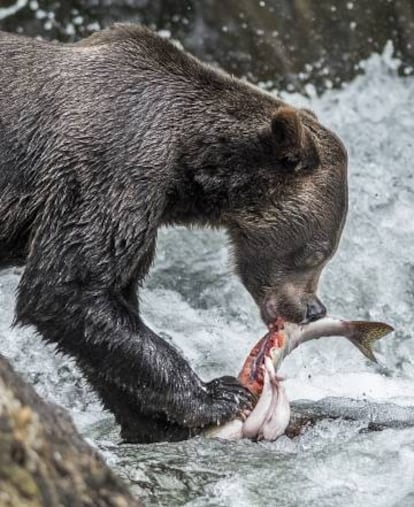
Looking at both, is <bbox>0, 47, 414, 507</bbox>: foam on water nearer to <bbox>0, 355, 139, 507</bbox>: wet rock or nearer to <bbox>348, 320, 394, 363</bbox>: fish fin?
<bbox>348, 320, 394, 363</bbox>: fish fin

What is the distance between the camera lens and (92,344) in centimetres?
612

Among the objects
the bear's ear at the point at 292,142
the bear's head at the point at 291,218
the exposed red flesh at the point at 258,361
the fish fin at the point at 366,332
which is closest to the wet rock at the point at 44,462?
the exposed red flesh at the point at 258,361

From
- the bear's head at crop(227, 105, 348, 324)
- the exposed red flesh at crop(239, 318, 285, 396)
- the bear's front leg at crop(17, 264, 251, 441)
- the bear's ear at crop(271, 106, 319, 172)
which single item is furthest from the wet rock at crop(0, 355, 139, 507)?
the bear's head at crop(227, 105, 348, 324)

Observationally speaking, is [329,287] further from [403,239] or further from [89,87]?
[89,87]

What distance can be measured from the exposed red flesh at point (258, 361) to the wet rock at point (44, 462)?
265cm

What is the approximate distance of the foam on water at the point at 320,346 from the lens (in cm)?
550

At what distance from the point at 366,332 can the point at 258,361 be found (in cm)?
65

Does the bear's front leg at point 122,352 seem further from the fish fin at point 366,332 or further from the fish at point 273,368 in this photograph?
the fish fin at point 366,332

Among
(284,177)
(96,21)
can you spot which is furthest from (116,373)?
(96,21)

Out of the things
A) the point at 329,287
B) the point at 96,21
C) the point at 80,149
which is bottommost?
the point at 329,287

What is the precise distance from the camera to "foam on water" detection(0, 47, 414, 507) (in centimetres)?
550

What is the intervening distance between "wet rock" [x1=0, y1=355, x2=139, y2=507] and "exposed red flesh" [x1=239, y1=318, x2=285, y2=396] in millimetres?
2655

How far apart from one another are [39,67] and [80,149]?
0.62 m

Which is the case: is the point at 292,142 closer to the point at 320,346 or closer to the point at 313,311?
the point at 313,311
